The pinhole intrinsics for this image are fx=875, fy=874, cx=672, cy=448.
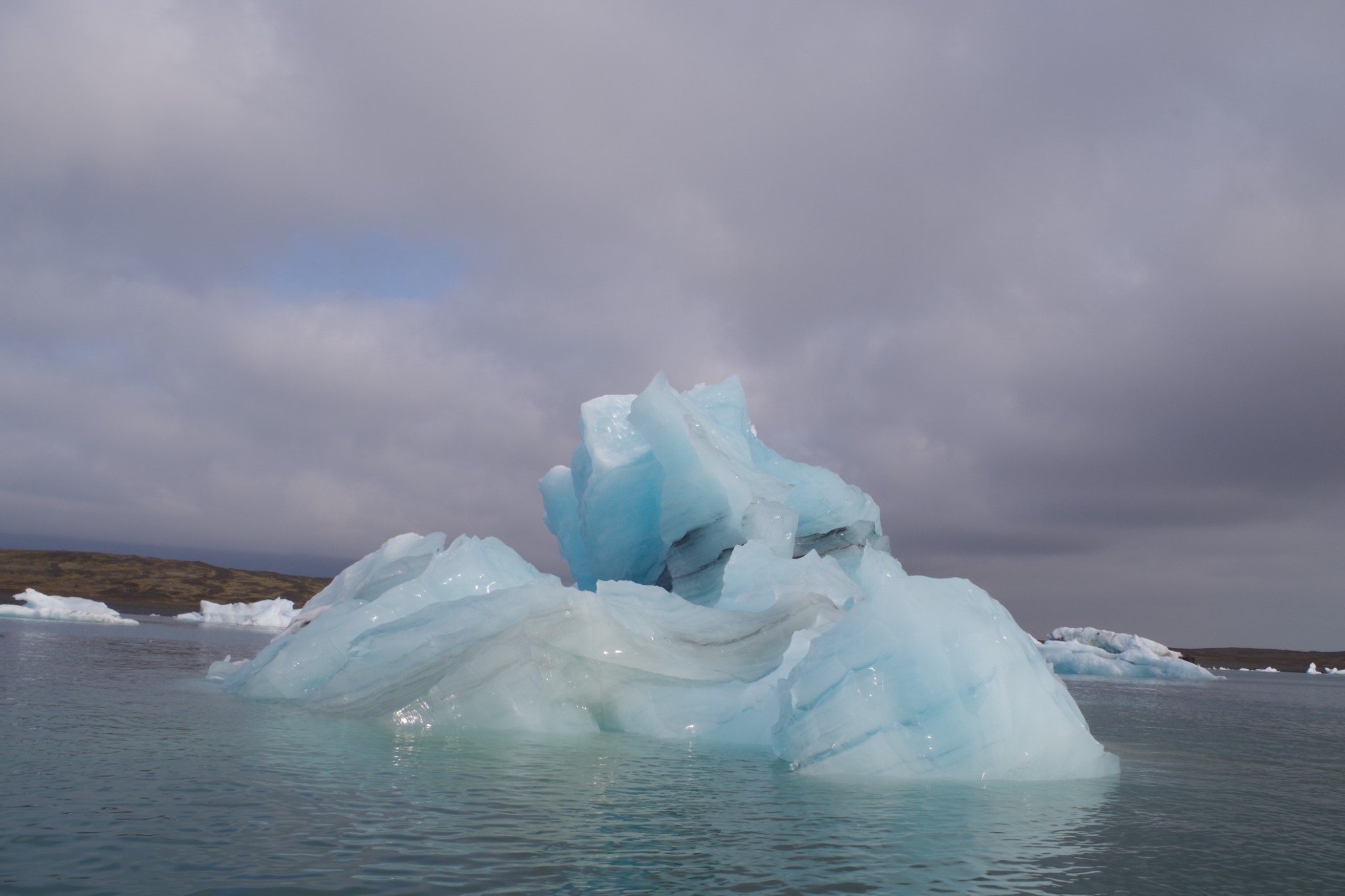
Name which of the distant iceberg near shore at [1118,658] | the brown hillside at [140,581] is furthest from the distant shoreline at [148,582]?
the distant iceberg near shore at [1118,658]

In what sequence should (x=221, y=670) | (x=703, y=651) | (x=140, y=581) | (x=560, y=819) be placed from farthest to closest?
(x=140, y=581) < (x=221, y=670) < (x=703, y=651) < (x=560, y=819)

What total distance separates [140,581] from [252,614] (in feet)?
175

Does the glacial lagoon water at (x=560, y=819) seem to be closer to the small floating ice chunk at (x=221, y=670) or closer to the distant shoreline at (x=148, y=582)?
the small floating ice chunk at (x=221, y=670)

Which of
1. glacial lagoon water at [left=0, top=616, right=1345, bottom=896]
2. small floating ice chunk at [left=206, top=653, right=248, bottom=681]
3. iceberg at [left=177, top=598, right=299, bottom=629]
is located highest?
glacial lagoon water at [left=0, top=616, right=1345, bottom=896]

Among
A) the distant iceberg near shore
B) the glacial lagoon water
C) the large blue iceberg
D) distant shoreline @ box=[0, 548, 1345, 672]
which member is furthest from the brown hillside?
the glacial lagoon water

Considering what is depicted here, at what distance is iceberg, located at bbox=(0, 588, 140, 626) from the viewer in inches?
1866

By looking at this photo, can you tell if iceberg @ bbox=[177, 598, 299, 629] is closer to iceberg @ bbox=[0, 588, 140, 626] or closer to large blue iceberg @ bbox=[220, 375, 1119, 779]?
iceberg @ bbox=[0, 588, 140, 626]

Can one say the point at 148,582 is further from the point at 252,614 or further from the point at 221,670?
the point at 221,670

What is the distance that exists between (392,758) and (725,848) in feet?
13.1

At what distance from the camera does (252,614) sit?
63.5m

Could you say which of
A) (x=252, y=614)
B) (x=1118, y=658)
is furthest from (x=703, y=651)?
(x=252, y=614)

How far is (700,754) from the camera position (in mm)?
9633

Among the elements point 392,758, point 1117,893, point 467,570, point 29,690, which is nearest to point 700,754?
point 392,758

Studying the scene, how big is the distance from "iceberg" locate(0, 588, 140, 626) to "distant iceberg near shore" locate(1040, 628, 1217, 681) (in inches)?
2019
